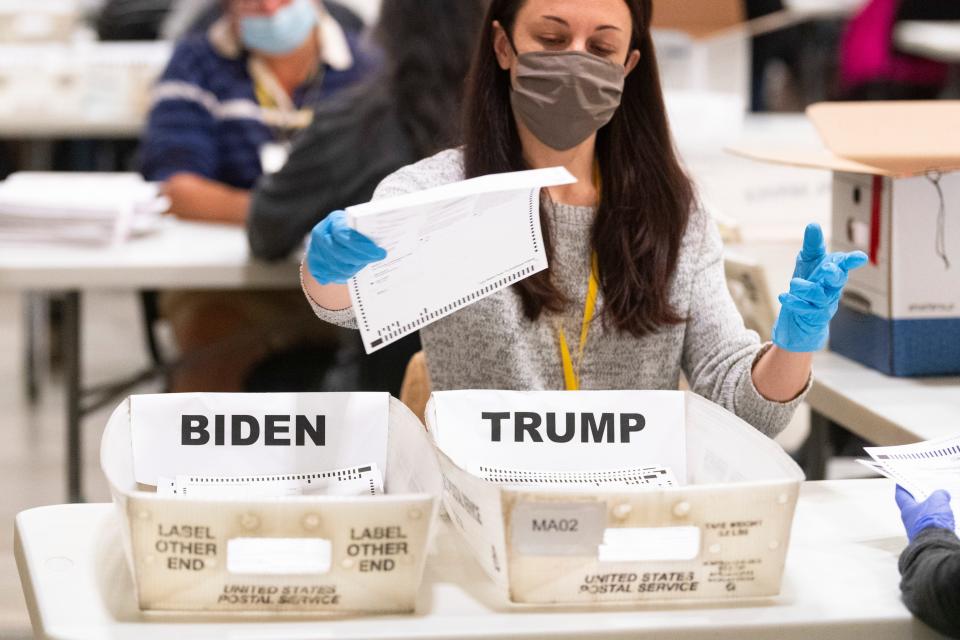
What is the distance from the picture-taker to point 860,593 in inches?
46.3

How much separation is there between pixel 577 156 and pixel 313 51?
193 cm

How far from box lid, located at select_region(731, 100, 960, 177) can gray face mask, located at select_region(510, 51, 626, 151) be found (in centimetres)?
30

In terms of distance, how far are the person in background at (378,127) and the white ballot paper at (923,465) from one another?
4.26 feet

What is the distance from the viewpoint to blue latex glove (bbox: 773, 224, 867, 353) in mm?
1387

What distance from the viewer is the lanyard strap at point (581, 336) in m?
1.73

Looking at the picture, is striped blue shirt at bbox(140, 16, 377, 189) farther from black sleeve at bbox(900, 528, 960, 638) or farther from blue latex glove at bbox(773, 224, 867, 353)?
black sleeve at bbox(900, 528, 960, 638)

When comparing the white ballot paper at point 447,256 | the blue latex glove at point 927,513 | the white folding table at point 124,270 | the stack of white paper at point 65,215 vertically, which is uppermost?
the white ballot paper at point 447,256

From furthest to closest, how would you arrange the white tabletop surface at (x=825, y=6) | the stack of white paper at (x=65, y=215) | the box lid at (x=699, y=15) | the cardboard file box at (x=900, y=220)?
the white tabletop surface at (x=825, y=6) → the box lid at (x=699, y=15) → the stack of white paper at (x=65, y=215) → the cardboard file box at (x=900, y=220)

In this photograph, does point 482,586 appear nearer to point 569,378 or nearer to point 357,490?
point 357,490

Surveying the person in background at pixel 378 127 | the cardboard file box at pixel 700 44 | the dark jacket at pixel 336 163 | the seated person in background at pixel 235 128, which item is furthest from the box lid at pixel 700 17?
the dark jacket at pixel 336 163

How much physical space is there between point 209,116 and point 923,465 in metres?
2.39

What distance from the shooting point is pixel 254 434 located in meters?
1.34

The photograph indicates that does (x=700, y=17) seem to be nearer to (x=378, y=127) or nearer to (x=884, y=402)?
(x=378, y=127)

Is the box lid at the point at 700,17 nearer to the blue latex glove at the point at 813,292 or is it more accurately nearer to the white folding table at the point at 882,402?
the white folding table at the point at 882,402
